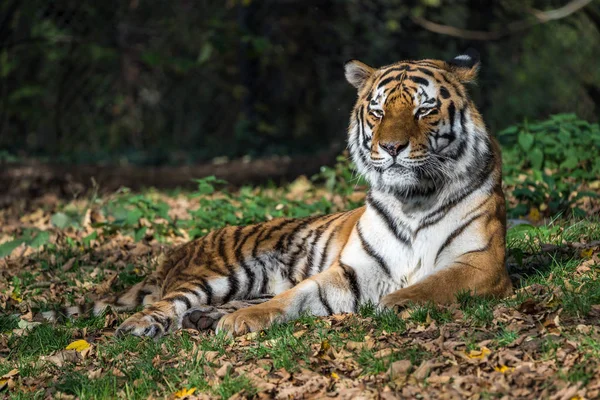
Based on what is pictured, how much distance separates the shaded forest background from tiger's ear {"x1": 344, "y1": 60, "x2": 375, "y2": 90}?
6.83 m

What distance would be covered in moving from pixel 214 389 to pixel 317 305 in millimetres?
1234

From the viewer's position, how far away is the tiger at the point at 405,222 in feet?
15.0

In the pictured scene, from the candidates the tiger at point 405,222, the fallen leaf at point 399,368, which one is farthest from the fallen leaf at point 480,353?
the tiger at point 405,222

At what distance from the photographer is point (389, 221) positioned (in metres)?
4.97

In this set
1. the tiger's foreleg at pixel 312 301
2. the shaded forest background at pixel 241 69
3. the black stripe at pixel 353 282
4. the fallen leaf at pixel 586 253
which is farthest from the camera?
the shaded forest background at pixel 241 69

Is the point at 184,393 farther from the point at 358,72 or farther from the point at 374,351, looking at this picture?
the point at 358,72

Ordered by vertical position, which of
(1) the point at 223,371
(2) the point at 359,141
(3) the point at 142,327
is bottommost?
(3) the point at 142,327

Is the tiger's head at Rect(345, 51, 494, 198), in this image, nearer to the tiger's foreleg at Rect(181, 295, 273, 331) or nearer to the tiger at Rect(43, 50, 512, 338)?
the tiger at Rect(43, 50, 512, 338)

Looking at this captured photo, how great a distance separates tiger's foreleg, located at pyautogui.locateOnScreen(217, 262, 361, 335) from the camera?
4.54 m

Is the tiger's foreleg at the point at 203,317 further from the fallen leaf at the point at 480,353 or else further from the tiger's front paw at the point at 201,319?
the fallen leaf at the point at 480,353

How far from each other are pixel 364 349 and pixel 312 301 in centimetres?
101

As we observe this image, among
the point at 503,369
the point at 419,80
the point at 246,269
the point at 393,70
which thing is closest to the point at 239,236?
the point at 246,269

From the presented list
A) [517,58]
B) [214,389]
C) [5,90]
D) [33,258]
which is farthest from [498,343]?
[517,58]

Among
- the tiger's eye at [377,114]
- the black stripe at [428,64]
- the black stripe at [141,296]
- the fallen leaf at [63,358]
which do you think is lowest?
the black stripe at [141,296]
